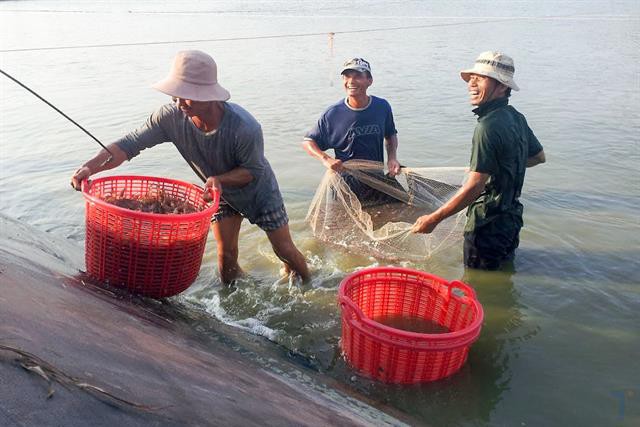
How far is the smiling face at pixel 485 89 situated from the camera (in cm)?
377

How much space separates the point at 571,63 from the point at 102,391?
14149 mm

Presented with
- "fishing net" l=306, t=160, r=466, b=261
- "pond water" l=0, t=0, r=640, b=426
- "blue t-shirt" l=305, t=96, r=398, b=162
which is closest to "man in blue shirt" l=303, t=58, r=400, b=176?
"blue t-shirt" l=305, t=96, r=398, b=162

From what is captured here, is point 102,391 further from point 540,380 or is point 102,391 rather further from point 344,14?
point 344,14

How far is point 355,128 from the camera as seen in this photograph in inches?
197

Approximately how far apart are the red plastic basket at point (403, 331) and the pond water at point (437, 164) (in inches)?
6.2

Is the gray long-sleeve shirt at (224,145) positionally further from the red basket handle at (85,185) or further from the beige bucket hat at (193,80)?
the red basket handle at (85,185)

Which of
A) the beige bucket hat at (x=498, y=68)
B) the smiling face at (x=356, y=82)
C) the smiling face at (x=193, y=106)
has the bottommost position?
the smiling face at (x=193, y=106)

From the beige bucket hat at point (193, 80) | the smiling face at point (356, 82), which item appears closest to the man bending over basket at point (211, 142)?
the beige bucket hat at point (193, 80)

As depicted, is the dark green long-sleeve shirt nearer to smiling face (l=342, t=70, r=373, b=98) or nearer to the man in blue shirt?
the man in blue shirt

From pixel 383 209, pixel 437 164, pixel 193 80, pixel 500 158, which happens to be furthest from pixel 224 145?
pixel 437 164

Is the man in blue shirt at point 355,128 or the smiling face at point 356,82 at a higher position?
the smiling face at point 356,82

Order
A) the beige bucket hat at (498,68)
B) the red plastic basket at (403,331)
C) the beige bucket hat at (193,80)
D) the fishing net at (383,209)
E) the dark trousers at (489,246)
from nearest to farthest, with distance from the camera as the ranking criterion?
the red plastic basket at (403,331), the beige bucket hat at (193,80), the beige bucket hat at (498,68), the dark trousers at (489,246), the fishing net at (383,209)

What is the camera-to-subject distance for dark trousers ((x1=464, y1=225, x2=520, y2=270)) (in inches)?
168

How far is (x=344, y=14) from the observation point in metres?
22.5
